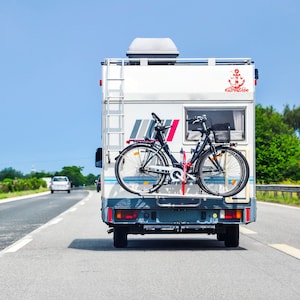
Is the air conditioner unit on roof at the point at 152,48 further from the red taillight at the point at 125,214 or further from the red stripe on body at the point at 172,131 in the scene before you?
the red taillight at the point at 125,214

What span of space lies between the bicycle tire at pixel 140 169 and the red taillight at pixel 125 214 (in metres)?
0.39

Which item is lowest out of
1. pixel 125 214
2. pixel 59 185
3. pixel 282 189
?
pixel 125 214

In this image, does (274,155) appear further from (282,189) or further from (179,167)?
(179,167)

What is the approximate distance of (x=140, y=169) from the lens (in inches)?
485

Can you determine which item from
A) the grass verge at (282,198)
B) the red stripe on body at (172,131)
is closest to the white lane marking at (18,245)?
the red stripe on body at (172,131)

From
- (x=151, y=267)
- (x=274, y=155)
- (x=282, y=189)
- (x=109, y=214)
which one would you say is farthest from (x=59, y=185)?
(x=151, y=267)

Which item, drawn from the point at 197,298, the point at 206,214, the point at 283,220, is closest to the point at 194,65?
the point at 206,214

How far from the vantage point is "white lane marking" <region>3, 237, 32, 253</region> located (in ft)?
42.3

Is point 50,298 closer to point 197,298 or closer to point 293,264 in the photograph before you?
point 197,298

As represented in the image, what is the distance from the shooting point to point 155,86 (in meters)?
12.6

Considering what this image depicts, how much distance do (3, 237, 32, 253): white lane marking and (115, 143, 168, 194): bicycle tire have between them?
233 cm

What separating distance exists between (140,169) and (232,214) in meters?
1.65

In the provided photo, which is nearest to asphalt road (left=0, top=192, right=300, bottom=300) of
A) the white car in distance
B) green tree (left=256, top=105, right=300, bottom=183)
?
the white car in distance

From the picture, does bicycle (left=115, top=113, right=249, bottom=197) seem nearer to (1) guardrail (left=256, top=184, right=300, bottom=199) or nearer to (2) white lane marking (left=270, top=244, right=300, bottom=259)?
(2) white lane marking (left=270, top=244, right=300, bottom=259)
